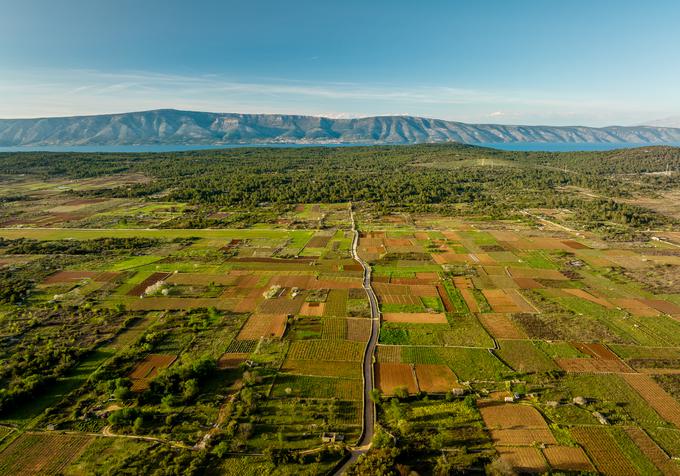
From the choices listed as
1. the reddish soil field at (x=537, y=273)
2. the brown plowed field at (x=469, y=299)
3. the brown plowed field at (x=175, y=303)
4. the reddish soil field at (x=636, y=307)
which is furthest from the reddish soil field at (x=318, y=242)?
the reddish soil field at (x=636, y=307)

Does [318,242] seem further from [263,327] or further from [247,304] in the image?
[263,327]

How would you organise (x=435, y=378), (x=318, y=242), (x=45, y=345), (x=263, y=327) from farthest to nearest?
1. (x=318, y=242)
2. (x=263, y=327)
3. (x=45, y=345)
4. (x=435, y=378)

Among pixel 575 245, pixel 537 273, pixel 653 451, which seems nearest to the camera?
Answer: pixel 653 451

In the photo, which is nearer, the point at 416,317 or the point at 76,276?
the point at 416,317

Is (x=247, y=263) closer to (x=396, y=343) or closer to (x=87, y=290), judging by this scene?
(x=87, y=290)

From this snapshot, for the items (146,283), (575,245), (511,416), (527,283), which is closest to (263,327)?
(146,283)

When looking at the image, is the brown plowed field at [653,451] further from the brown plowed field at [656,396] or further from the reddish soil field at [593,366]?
the reddish soil field at [593,366]

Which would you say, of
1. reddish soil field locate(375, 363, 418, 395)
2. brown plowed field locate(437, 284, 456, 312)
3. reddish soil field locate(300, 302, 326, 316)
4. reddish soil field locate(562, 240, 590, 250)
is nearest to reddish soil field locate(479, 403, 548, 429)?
reddish soil field locate(375, 363, 418, 395)

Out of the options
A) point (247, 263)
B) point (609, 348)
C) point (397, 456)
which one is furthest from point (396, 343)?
point (247, 263)
